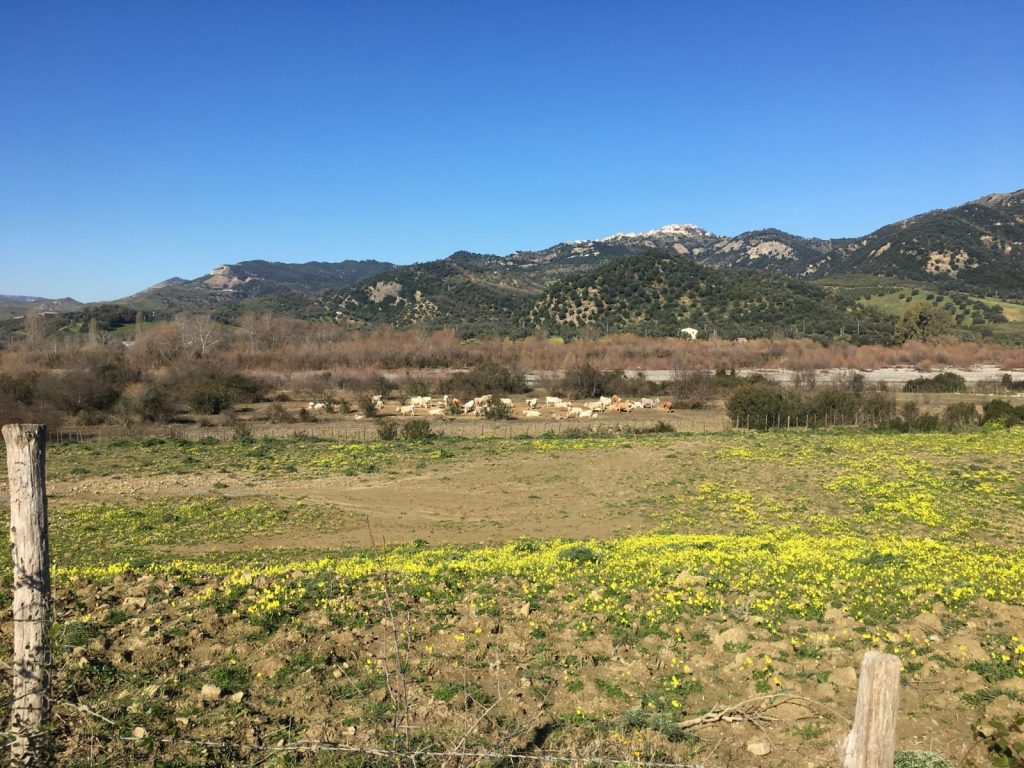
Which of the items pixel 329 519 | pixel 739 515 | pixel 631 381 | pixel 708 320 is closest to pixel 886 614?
pixel 739 515

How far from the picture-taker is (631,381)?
67375 mm

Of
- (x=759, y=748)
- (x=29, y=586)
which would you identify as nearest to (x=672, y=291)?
(x=759, y=748)

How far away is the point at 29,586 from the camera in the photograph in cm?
480

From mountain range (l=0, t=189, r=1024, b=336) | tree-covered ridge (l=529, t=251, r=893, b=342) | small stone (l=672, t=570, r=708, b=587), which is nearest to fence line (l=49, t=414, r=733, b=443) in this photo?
small stone (l=672, t=570, r=708, b=587)

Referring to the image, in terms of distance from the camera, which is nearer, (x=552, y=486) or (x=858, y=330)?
(x=552, y=486)

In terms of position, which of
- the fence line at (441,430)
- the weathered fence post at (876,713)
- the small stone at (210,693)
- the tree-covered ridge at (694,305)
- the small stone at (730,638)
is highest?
the tree-covered ridge at (694,305)

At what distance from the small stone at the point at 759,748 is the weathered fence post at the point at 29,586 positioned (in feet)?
19.8

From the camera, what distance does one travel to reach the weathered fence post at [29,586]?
184 inches

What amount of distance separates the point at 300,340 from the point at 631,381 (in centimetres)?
6051

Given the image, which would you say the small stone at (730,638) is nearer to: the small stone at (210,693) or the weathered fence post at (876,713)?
the weathered fence post at (876,713)

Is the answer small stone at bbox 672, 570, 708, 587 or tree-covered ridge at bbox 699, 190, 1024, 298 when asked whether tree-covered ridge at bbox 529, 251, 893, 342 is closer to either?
tree-covered ridge at bbox 699, 190, 1024, 298

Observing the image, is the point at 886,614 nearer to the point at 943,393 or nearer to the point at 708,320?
the point at 943,393

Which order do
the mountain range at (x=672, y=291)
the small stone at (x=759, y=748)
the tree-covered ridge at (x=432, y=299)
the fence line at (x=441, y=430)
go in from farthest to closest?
the tree-covered ridge at (x=432, y=299)
the mountain range at (x=672, y=291)
the fence line at (x=441, y=430)
the small stone at (x=759, y=748)

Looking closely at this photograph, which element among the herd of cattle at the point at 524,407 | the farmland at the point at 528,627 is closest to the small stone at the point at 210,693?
the farmland at the point at 528,627
